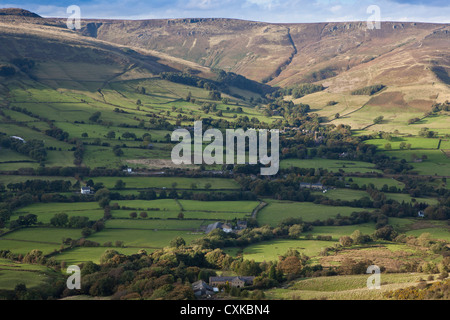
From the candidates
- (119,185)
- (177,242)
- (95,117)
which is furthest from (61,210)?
(95,117)

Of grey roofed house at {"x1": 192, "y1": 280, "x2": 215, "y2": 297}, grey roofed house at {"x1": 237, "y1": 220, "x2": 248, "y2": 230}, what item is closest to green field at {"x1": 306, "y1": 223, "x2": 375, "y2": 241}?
grey roofed house at {"x1": 237, "y1": 220, "x2": 248, "y2": 230}

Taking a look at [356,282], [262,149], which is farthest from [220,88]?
[356,282]

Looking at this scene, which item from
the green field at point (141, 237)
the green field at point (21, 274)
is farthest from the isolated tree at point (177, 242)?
the green field at point (21, 274)

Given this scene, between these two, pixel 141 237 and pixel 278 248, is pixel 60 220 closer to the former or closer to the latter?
pixel 141 237

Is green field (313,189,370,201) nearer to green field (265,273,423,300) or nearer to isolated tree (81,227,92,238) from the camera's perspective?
green field (265,273,423,300)

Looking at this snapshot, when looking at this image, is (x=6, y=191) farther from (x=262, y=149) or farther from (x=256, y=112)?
(x=256, y=112)

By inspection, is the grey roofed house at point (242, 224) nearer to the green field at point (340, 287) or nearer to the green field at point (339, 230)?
the green field at point (339, 230)
